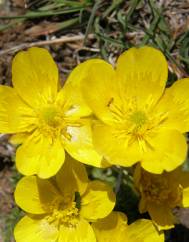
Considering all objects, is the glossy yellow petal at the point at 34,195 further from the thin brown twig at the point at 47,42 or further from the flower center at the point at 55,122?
the thin brown twig at the point at 47,42

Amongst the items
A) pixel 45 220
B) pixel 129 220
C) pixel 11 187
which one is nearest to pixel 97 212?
pixel 45 220

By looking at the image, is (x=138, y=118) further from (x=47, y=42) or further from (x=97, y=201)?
(x=47, y=42)

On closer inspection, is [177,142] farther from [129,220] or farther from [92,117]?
[129,220]

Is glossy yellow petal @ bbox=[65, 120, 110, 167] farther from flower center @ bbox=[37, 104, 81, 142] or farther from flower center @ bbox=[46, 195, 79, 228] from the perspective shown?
flower center @ bbox=[46, 195, 79, 228]

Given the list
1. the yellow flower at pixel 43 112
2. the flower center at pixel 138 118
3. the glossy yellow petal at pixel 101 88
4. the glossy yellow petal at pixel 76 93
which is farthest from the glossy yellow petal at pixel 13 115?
the flower center at pixel 138 118

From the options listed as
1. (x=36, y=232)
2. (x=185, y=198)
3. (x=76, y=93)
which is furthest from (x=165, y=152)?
(x=36, y=232)

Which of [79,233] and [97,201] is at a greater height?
[97,201]

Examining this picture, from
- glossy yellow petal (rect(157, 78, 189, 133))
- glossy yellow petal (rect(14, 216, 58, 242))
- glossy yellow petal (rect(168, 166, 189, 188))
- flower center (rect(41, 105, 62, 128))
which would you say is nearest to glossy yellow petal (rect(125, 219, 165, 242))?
glossy yellow petal (rect(168, 166, 189, 188))
